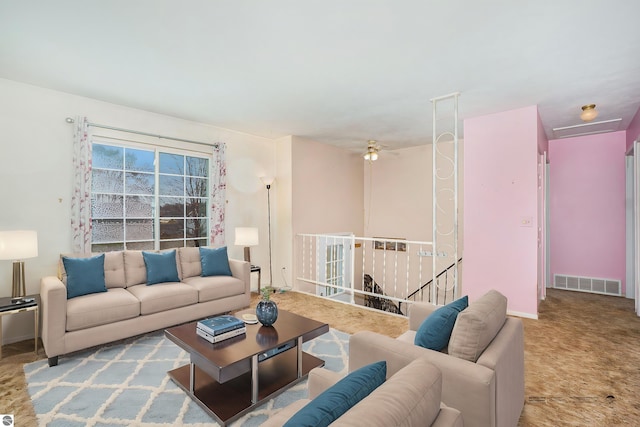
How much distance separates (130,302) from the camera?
3.10 meters

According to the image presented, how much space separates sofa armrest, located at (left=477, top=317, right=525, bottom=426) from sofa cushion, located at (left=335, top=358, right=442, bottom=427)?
61cm

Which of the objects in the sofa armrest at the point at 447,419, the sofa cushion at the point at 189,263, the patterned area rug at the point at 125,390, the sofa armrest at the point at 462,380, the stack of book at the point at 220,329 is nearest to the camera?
the sofa armrest at the point at 447,419

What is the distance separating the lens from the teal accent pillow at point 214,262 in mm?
4062

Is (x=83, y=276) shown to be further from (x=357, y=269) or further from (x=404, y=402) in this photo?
(x=357, y=269)

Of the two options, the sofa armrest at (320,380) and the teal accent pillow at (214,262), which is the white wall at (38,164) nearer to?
the teal accent pillow at (214,262)

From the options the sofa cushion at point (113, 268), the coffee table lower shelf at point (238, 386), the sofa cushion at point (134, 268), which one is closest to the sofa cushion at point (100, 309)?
the sofa cushion at point (113, 268)

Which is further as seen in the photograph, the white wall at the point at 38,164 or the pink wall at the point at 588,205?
the pink wall at the point at 588,205

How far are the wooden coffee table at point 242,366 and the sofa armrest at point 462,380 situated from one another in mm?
907

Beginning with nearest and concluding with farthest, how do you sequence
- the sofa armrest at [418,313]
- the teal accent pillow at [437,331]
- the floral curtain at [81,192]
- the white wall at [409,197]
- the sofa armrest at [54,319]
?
the teal accent pillow at [437,331], the sofa armrest at [418,313], the sofa armrest at [54,319], the floral curtain at [81,192], the white wall at [409,197]

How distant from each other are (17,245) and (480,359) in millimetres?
3884

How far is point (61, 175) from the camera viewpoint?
355 centimetres

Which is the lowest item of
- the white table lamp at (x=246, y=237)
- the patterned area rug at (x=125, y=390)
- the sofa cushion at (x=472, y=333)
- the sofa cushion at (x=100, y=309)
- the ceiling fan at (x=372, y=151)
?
the patterned area rug at (x=125, y=390)

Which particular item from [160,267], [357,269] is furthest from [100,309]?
[357,269]

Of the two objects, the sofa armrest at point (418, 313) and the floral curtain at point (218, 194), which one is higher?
the floral curtain at point (218, 194)
